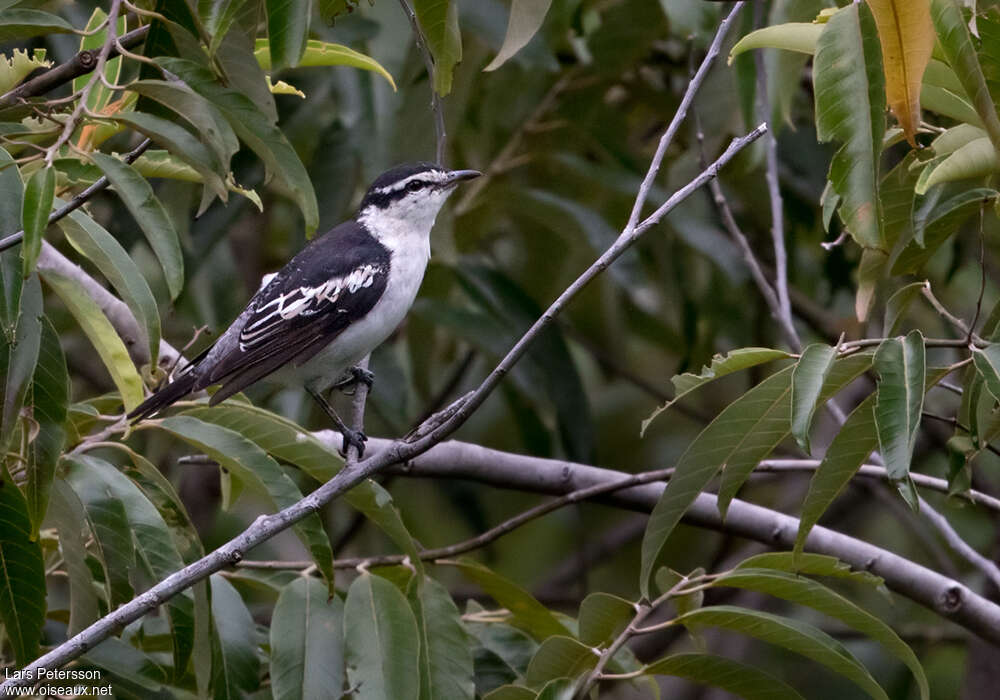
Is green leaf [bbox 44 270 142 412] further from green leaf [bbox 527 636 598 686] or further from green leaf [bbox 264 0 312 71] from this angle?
green leaf [bbox 527 636 598 686]

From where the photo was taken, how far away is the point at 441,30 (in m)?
2.46

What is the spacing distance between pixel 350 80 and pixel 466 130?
0.72m

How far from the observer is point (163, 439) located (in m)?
4.89

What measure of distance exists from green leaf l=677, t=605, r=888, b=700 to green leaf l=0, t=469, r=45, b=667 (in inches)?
63.8

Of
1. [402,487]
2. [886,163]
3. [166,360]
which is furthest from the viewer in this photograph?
[402,487]

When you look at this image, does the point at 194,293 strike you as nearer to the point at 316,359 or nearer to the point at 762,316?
the point at 316,359

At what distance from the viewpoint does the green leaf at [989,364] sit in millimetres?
2236

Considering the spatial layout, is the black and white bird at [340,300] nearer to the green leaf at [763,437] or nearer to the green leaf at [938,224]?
the green leaf at [763,437]

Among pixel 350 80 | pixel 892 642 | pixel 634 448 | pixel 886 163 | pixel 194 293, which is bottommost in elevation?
pixel 634 448

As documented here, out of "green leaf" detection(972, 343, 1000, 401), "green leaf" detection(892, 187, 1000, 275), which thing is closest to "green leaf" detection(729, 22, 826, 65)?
"green leaf" detection(892, 187, 1000, 275)

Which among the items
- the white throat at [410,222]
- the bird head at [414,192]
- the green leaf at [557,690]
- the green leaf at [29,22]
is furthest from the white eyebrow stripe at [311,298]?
the green leaf at [557,690]

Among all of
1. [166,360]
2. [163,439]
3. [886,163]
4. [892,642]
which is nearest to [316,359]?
[166,360]

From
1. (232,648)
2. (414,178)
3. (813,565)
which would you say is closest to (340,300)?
(414,178)

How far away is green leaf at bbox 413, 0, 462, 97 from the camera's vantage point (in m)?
2.44
